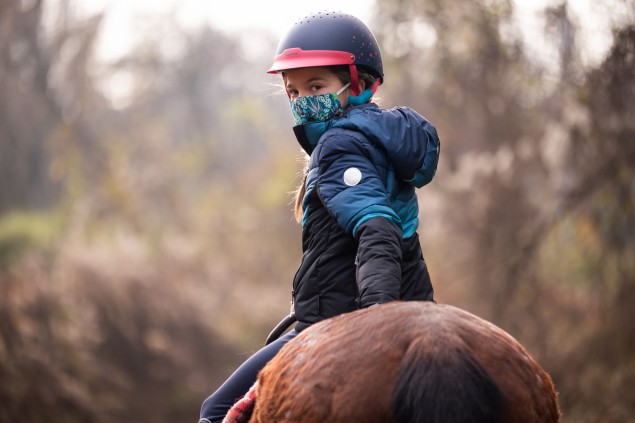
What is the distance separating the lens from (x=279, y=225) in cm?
1931

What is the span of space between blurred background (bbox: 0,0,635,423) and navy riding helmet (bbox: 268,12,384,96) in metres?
5.08

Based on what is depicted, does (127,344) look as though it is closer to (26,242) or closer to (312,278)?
(26,242)

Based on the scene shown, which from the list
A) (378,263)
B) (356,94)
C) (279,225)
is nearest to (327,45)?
(356,94)

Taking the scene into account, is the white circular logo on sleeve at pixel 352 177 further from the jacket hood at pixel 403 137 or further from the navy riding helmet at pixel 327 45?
the navy riding helmet at pixel 327 45

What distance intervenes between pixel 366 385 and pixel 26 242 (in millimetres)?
14580

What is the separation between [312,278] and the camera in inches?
119

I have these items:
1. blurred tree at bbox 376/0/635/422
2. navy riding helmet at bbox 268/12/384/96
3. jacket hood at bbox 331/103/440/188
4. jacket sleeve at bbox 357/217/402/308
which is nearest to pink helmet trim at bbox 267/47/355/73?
navy riding helmet at bbox 268/12/384/96

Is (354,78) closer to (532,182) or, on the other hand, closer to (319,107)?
(319,107)

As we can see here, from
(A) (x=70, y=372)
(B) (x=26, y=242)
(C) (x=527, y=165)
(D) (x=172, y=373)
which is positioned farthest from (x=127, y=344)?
(C) (x=527, y=165)

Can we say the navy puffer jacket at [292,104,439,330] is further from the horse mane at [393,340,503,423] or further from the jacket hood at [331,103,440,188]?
the horse mane at [393,340,503,423]

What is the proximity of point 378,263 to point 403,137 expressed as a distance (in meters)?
0.56

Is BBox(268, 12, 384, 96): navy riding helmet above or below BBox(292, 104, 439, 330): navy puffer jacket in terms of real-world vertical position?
above

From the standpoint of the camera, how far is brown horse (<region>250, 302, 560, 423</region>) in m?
2.20

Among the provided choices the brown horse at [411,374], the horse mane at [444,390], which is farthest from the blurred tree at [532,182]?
the horse mane at [444,390]
